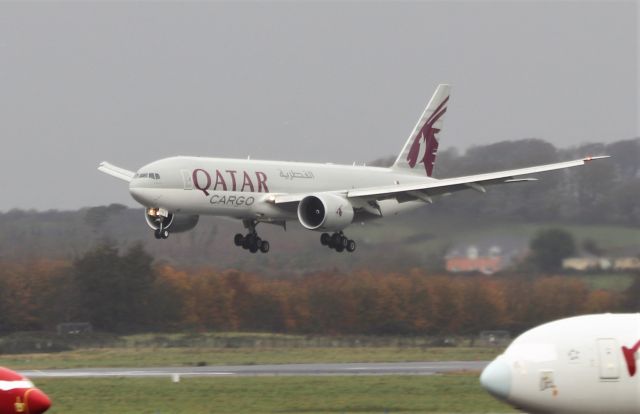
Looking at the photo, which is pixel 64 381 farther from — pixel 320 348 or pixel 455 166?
pixel 455 166

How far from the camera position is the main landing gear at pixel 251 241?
159 feet

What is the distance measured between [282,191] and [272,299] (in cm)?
429

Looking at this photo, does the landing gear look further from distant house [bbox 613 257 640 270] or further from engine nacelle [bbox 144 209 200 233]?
Answer: distant house [bbox 613 257 640 270]

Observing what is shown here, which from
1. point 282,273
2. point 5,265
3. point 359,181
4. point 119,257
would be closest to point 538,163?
point 359,181

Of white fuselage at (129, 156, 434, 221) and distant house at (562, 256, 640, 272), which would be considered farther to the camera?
distant house at (562, 256, 640, 272)

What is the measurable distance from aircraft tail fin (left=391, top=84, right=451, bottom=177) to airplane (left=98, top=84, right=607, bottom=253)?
2.40 feet

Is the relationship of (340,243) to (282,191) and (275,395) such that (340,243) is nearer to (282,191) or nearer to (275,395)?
(282,191)

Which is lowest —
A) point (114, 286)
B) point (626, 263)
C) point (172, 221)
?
point (626, 263)

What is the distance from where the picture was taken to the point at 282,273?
50.9 metres

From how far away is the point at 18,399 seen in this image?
2102 centimetres

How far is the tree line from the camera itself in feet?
156

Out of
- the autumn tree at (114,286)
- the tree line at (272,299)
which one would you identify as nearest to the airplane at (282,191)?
the tree line at (272,299)

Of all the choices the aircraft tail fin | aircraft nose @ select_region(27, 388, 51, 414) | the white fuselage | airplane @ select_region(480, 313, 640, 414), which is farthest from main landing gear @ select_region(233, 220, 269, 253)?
airplane @ select_region(480, 313, 640, 414)

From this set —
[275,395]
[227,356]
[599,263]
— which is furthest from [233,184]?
[275,395]
